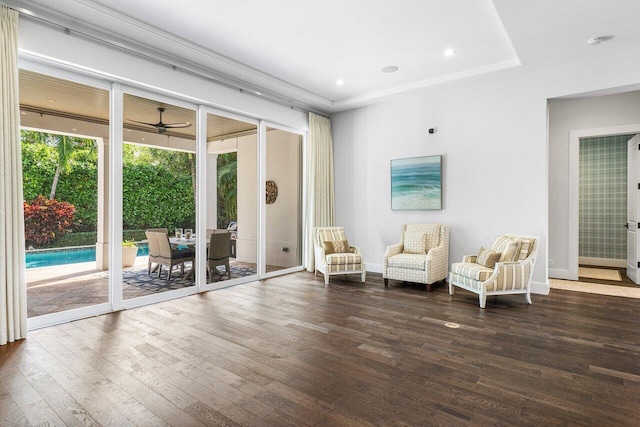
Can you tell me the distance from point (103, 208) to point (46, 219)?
0.54 m

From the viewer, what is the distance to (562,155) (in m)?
5.72

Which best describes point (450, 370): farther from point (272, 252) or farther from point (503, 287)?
point (272, 252)

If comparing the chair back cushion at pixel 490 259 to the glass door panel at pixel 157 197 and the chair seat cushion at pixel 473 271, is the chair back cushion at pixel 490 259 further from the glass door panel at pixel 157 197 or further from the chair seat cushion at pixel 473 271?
the glass door panel at pixel 157 197

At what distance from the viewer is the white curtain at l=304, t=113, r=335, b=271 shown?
6.59m

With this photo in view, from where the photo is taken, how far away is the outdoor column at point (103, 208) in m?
3.99

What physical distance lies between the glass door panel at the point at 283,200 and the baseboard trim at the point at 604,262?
18.4ft

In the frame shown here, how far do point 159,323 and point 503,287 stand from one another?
3887 mm

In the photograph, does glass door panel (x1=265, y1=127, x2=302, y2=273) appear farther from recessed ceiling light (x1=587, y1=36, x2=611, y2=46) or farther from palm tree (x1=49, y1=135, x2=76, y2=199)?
recessed ceiling light (x1=587, y1=36, x2=611, y2=46)

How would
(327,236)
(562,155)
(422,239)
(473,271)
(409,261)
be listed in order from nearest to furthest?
1. (473,271)
2. (409,261)
3. (422,239)
4. (562,155)
5. (327,236)

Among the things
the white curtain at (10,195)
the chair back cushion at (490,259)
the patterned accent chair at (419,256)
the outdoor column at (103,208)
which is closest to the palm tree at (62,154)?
the outdoor column at (103,208)

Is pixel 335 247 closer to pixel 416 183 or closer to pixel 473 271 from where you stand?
pixel 416 183

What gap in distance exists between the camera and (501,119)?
5238mm

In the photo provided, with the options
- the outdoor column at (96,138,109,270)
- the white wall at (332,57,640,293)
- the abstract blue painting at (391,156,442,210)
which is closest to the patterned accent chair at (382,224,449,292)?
the white wall at (332,57,640,293)

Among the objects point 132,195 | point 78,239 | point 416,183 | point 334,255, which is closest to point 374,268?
point 334,255
